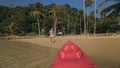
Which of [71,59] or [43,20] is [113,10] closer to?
[71,59]

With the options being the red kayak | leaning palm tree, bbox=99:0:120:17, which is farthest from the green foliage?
the red kayak

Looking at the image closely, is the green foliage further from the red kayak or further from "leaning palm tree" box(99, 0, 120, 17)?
the red kayak

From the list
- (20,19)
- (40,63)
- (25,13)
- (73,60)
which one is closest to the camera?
(73,60)

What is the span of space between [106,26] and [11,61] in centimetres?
6450

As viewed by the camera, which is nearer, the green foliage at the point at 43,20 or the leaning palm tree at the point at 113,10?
the leaning palm tree at the point at 113,10

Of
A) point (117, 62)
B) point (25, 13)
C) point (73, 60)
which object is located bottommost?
point (117, 62)

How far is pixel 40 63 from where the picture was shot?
26.1ft

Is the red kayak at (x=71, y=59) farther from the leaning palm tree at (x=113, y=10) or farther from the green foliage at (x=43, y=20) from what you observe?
the green foliage at (x=43, y=20)

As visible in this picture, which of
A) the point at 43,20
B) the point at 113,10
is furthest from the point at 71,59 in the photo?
the point at 43,20

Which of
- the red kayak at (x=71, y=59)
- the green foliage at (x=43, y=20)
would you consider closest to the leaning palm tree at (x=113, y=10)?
the red kayak at (x=71, y=59)

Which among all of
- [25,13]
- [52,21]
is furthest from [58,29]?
[25,13]

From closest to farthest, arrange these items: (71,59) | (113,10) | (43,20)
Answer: (71,59) → (113,10) → (43,20)

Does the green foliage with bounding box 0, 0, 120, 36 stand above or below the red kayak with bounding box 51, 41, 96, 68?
above

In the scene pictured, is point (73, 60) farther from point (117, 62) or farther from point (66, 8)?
point (66, 8)
